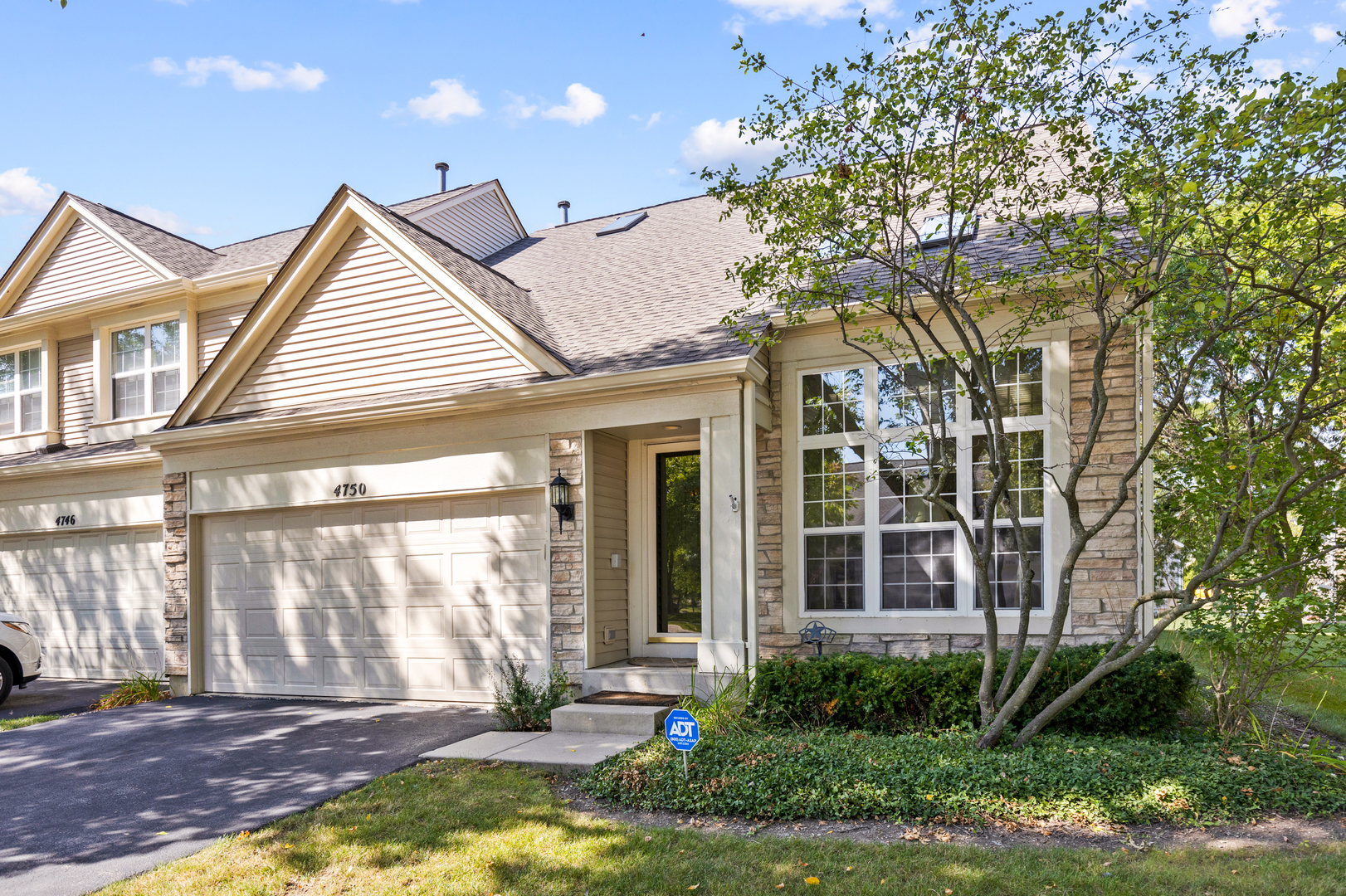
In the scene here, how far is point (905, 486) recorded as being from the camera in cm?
853

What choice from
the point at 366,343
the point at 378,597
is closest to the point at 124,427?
the point at 366,343

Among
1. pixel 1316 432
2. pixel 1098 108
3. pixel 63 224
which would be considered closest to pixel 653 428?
pixel 1098 108

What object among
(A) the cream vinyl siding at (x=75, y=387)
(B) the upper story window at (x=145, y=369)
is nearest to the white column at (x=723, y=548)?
(B) the upper story window at (x=145, y=369)

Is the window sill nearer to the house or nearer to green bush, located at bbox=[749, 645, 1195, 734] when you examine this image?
the house

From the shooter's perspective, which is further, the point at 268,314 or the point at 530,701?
the point at 268,314

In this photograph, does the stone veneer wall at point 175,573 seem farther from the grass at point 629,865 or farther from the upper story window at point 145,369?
the grass at point 629,865

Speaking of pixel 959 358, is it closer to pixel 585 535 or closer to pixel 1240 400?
pixel 1240 400

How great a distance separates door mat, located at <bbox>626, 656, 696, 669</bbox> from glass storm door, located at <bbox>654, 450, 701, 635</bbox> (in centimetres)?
29

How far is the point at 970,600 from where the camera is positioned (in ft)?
26.7

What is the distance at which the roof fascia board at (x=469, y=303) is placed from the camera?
914cm

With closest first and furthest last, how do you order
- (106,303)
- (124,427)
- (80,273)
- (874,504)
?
(874,504), (124,427), (106,303), (80,273)

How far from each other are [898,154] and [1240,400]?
286 cm

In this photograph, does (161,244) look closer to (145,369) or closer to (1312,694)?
(145,369)

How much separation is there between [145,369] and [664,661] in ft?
29.7
